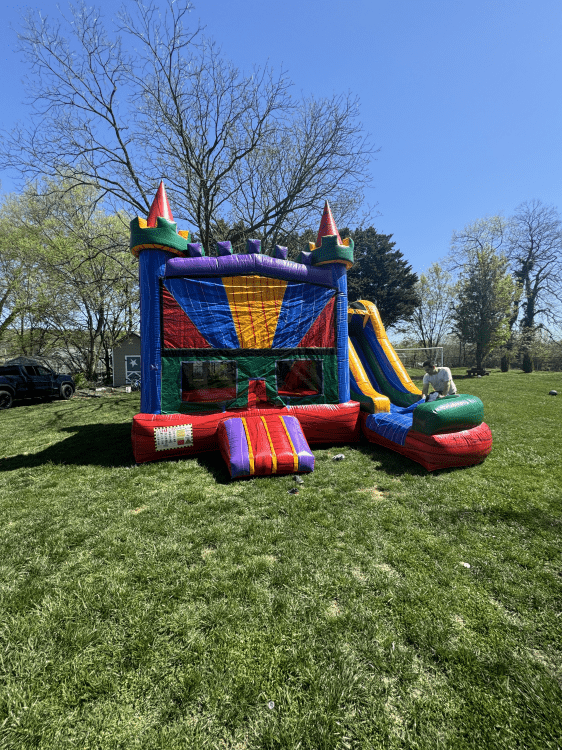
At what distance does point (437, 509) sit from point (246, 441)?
2578 millimetres

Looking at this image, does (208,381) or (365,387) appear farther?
(365,387)

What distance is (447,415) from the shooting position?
4.60 metres

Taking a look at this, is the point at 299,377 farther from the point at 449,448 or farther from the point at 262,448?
the point at 449,448

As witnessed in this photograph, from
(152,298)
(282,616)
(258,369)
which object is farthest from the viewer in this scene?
(258,369)

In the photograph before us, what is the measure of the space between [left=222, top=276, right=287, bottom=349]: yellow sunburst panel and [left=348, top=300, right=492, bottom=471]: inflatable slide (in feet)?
6.90

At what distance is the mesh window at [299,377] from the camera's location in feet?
19.4

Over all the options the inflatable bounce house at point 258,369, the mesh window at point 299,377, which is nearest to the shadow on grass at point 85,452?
the inflatable bounce house at point 258,369

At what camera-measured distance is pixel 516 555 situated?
2719mm

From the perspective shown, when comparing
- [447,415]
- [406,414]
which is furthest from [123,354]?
[447,415]

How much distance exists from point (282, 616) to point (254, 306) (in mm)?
4540

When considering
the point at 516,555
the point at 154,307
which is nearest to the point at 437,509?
the point at 516,555

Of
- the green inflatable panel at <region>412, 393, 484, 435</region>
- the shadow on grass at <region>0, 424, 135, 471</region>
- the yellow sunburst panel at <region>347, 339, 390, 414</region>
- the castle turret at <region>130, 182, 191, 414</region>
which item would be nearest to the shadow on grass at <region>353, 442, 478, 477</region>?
the green inflatable panel at <region>412, 393, 484, 435</region>

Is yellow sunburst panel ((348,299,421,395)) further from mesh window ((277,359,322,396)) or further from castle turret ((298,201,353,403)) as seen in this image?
mesh window ((277,359,322,396))

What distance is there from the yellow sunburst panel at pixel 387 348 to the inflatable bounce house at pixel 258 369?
112 centimetres
